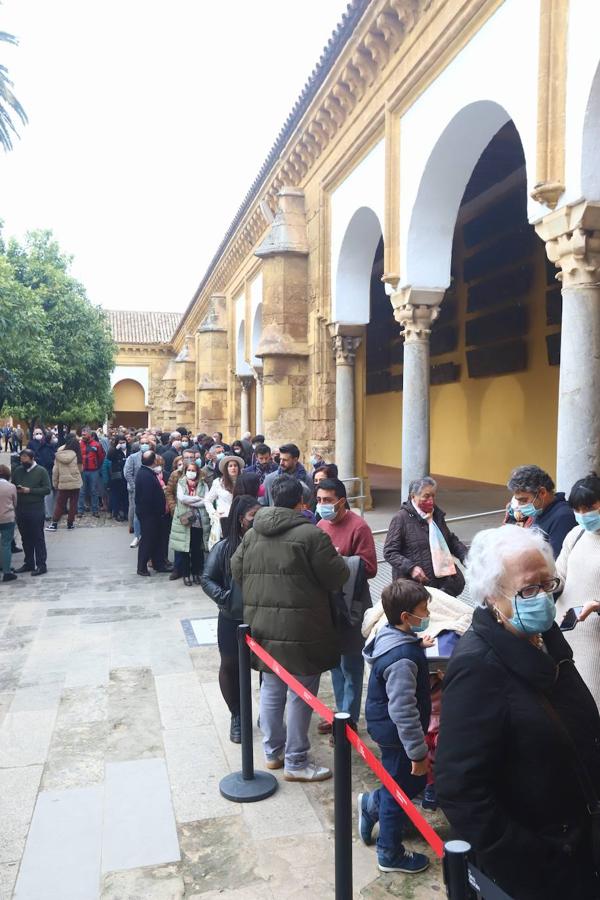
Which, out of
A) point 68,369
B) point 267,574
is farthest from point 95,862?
point 68,369

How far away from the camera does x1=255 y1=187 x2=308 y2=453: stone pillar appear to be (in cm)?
1450

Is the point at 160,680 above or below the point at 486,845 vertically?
below

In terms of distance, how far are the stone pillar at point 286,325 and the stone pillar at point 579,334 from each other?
838 centimetres

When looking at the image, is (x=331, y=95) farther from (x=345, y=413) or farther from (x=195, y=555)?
(x=195, y=555)

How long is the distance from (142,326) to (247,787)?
4892cm

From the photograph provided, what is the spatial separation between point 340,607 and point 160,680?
213cm

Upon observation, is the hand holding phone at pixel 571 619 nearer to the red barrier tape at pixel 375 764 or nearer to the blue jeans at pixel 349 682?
the red barrier tape at pixel 375 764

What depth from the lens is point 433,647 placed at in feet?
12.8

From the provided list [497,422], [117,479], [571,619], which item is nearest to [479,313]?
[497,422]

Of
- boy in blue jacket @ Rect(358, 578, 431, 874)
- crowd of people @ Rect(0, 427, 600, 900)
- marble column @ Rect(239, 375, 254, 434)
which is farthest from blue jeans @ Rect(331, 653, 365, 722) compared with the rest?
marble column @ Rect(239, 375, 254, 434)

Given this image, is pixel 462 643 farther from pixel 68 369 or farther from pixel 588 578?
pixel 68 369

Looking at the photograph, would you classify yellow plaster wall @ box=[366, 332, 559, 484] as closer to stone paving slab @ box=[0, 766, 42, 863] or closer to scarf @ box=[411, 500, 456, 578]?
scarf @ box=[411, 500, 456, 578]

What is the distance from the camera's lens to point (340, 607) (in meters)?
4.18

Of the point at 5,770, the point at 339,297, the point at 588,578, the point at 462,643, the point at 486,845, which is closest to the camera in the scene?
the point at 486,845
